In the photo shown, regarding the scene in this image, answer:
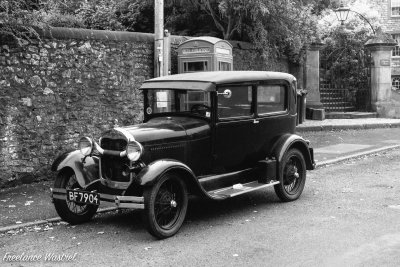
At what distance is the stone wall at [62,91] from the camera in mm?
8664

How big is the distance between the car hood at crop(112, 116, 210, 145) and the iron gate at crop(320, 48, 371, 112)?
14.0 metres

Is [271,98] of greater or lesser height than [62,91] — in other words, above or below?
below

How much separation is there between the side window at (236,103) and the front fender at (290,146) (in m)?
0.65

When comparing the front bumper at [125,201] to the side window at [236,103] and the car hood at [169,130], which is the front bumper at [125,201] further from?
the side window at [236,103]

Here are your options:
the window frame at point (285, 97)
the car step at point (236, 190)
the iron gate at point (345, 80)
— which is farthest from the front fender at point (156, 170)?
the iron gate at point (345, 80)

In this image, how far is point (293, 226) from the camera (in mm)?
6148

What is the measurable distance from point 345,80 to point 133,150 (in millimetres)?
16250

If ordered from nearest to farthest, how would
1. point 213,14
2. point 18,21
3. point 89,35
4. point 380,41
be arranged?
point 18,21 → point 89,35 → point 213,14 → point 380,41

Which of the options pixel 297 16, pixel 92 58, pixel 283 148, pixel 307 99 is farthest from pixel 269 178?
pixel 307 99

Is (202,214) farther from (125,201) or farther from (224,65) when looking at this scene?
(224,65)

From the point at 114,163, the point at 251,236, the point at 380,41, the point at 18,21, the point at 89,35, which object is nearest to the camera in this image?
the point at 251,236

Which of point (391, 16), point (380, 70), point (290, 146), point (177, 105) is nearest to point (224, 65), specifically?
point (290, 146)

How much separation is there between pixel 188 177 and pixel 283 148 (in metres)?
1.83

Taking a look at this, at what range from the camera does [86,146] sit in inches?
256
